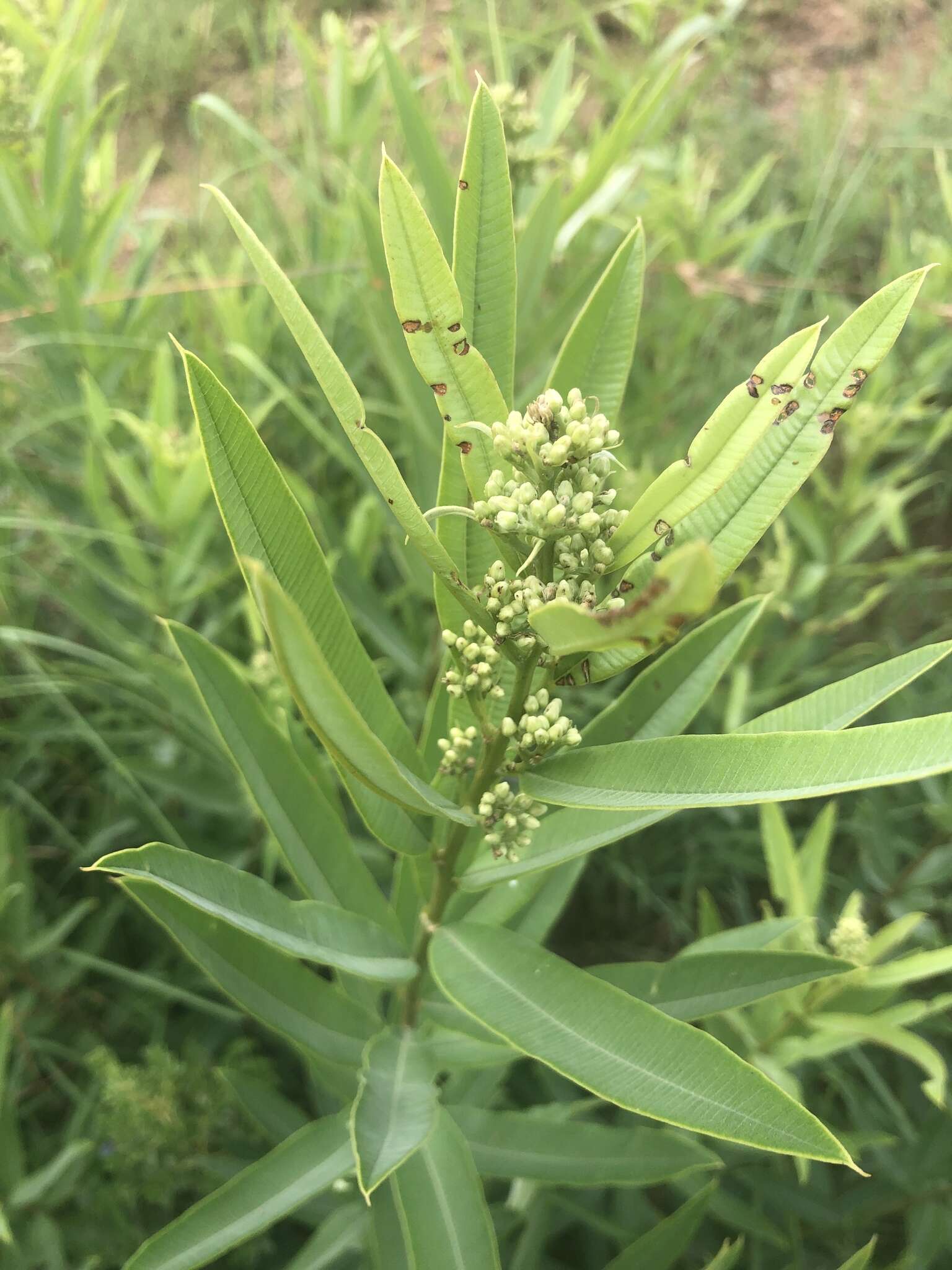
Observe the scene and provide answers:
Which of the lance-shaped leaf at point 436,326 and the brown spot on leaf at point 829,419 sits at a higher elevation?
the lance-shaped leaf at point 436,326

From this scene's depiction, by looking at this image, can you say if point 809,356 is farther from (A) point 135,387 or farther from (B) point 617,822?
(A) point 135,387

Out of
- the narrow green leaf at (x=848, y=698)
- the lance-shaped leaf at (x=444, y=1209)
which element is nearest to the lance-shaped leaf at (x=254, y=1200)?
the lance-shaped leaf at (x=444, y=1209)

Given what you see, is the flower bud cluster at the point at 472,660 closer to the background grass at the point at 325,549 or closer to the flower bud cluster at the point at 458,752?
the flower bud cluster at the point at 458,752

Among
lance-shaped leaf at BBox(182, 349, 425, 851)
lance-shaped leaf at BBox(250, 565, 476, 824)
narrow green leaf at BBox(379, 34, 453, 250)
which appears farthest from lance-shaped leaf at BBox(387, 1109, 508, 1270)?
narrow green leaf at BBox(379, 34, 453, 250)

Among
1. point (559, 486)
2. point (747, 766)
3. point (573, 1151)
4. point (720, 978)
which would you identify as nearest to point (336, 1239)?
point (573, 1151)

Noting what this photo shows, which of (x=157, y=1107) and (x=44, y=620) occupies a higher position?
(x=44, y=620)

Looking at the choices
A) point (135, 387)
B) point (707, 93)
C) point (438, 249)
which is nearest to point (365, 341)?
point (135, 387)

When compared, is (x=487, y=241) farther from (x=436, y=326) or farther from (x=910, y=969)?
(x=910, y=969)
